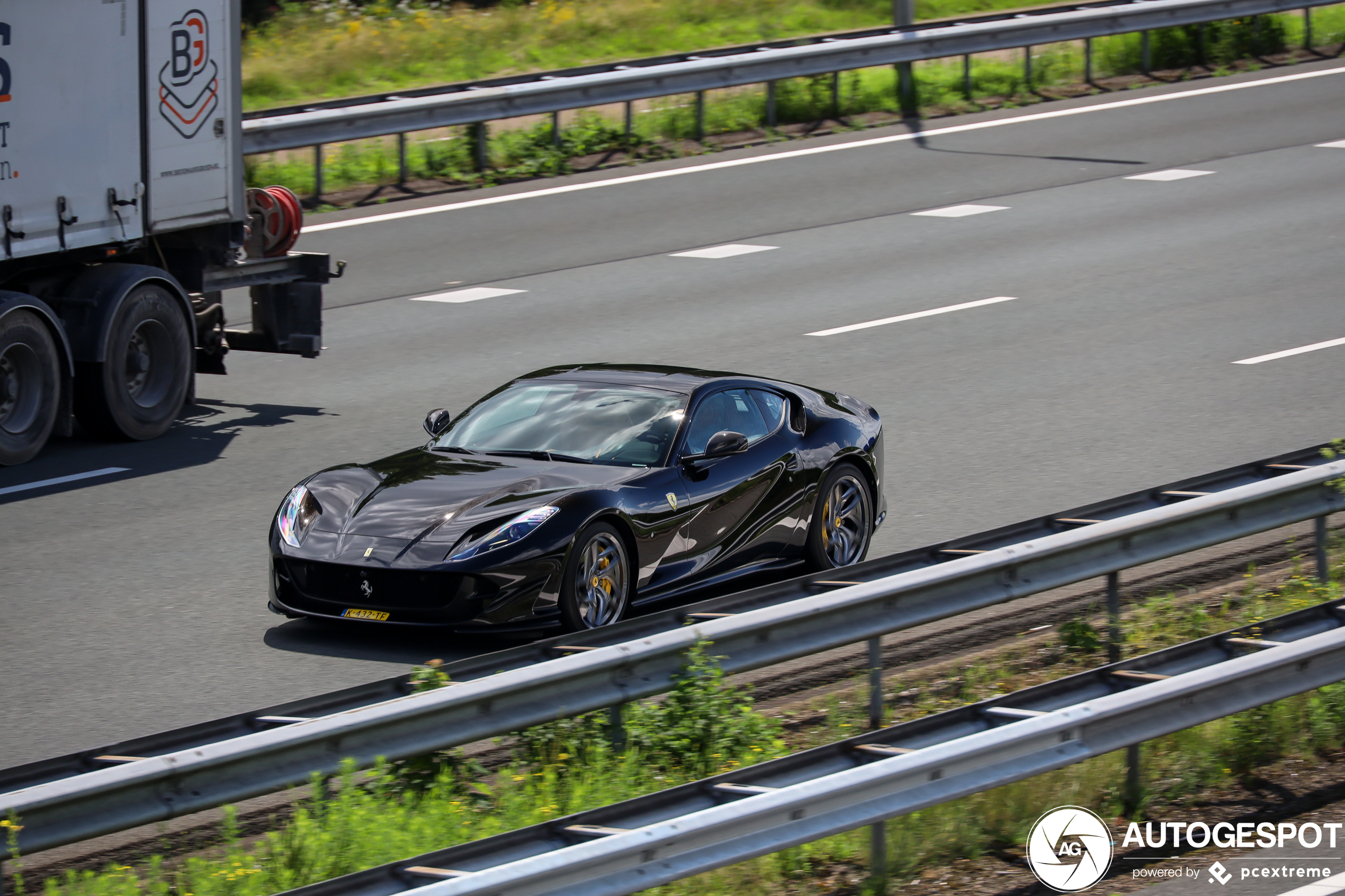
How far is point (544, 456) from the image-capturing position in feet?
33.0

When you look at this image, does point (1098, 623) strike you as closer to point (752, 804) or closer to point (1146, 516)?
point (1146, 516)

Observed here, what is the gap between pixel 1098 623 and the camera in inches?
366

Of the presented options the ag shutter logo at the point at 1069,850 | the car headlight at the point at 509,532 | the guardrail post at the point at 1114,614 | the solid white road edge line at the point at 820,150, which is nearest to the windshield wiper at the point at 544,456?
the car headlight at the point at 509,532

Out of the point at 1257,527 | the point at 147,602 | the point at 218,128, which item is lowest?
the point at 147,602

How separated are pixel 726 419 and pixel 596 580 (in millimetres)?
1558

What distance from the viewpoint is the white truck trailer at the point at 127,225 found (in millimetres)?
13281

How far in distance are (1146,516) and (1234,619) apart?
1.04 meters

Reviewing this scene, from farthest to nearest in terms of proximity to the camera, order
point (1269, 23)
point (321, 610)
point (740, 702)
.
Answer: point (1269, 23)
point (321, 610)
point (740, 702)

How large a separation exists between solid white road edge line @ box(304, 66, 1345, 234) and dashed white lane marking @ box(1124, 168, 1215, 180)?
3.02m

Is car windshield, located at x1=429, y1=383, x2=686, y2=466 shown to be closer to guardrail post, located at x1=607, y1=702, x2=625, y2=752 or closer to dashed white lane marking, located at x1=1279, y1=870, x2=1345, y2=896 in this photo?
guardrail post, located at x1=607, y1=702, x2=625, y2=752

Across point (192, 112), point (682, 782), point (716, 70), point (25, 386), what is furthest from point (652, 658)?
point (716, 70)

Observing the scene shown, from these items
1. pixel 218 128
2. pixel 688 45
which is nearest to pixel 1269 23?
pixel 688 45

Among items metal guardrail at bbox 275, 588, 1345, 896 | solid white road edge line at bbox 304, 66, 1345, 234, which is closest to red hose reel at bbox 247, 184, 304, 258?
solid white road edge line at bbox 304, 66, 1345, 234

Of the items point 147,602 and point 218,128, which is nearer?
point 147,602
